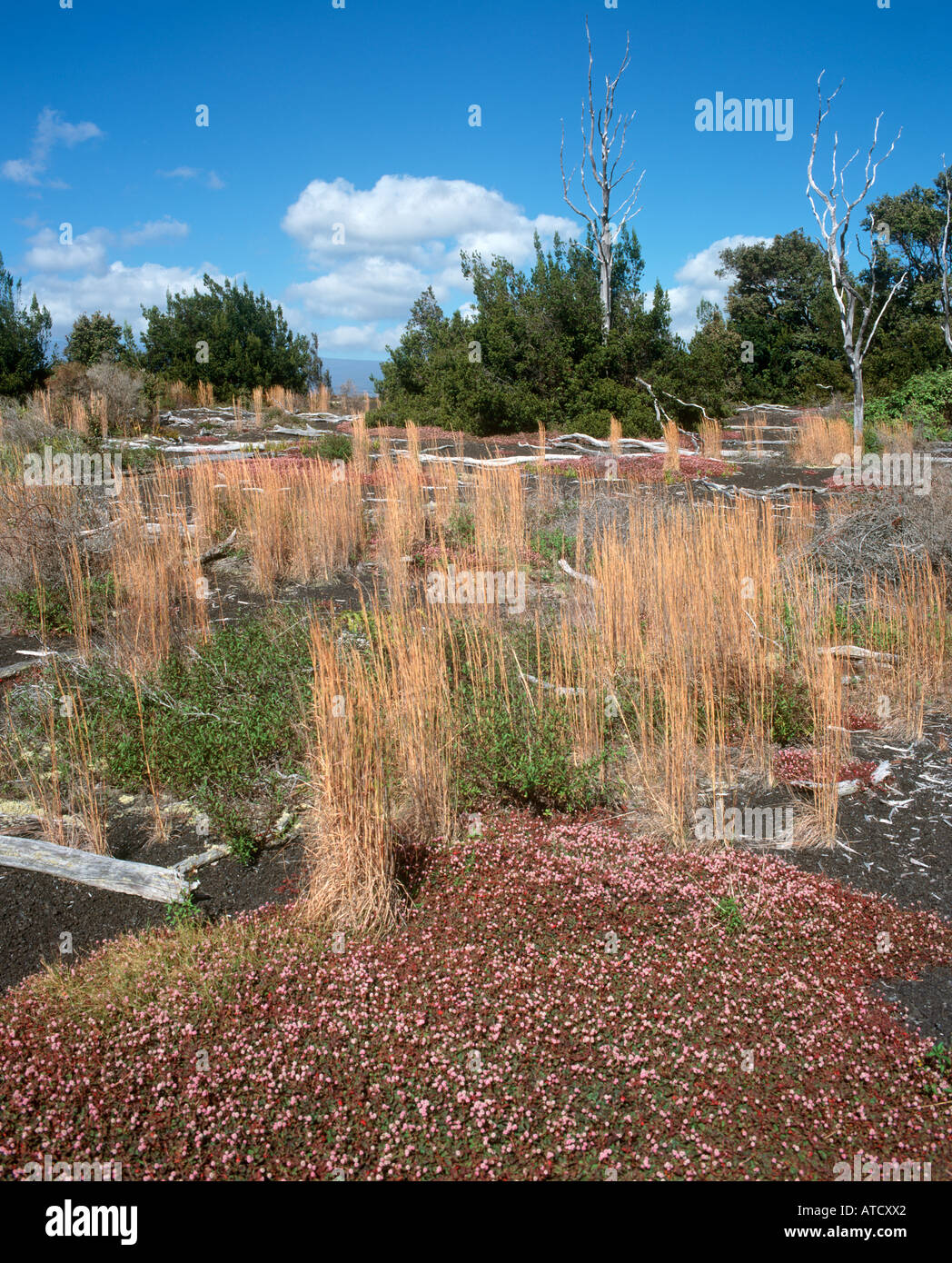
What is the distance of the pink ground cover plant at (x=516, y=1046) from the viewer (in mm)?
2230

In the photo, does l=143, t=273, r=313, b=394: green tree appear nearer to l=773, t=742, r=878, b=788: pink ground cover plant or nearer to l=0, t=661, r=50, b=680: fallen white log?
l=0, t=661, r=50, b=680: fallen white log

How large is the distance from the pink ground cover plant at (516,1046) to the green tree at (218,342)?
2403 cm

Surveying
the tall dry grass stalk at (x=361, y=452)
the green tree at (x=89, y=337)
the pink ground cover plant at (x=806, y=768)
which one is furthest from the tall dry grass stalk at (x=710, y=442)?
the green tree at (x=89, y=337)

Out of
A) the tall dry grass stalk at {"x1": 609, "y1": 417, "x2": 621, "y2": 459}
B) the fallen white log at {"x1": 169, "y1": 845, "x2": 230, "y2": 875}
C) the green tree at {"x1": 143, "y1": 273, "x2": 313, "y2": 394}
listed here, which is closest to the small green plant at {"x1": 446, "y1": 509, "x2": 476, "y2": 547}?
the fallen white log at {"x1": 169, "y1": 845, "x2": 230, "y2": 875}

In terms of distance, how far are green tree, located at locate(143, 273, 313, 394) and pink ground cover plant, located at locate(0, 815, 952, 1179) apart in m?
24.0

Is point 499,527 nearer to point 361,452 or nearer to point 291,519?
point 291,519

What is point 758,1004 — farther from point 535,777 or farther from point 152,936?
point 152,936

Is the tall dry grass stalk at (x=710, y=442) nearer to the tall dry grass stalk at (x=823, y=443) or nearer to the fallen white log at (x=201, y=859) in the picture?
the tall dry grass stalk at (x=823, y=443)

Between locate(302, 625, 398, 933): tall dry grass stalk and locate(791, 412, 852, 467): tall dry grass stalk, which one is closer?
locate(302, 625, 398, 933): tall dry grass stalk

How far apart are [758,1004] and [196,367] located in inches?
1025

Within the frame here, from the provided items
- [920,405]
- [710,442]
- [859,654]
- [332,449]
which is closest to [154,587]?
[859,654]

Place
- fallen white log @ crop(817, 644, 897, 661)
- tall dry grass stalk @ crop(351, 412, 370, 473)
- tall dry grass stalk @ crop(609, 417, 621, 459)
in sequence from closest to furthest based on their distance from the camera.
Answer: fallen white log @ crop(817, 644, 897, 661) < tall dry grass stalk @ crop(351, 412, 370, 473) < tall dry grass stalk @ crop(609, 417, 621, 459)

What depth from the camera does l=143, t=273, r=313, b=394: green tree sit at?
25219 millimetres

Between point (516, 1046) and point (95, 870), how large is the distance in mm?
2000
